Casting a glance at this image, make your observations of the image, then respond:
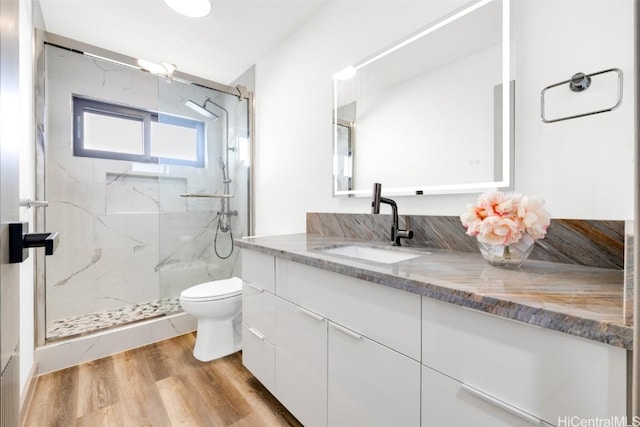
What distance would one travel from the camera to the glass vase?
0.88 metres

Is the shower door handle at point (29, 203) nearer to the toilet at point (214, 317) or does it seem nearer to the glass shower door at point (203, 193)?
the toilet at point (214, 317)

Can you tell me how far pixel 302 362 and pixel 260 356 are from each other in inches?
15.6

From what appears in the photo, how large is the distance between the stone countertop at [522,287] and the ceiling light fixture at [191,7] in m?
1.83

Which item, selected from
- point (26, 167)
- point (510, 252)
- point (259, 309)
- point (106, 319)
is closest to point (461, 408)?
point (510, 252)

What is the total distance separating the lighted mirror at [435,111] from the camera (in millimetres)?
1154

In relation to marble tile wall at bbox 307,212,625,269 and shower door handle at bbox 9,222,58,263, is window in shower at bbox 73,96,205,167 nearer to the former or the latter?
marble tile wall at bbox 307,212,625,269

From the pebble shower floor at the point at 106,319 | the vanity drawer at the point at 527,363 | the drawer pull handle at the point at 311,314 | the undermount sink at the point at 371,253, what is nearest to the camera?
the vanity drawer at the point at 527,363

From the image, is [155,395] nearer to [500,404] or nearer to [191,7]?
[500,404]

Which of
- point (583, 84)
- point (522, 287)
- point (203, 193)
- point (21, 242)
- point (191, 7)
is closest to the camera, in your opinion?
point (21, 242)

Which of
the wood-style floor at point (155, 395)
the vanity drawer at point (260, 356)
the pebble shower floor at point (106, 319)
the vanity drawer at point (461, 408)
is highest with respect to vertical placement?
the vanity drawer at point (461, 408)

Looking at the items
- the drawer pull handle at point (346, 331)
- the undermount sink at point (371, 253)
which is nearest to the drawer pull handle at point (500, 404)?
the drawer pull handle at point (346, 331)

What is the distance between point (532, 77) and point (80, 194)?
326cm

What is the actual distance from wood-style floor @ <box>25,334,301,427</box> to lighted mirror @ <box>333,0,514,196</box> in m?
1.31

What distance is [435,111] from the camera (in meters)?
1.36
